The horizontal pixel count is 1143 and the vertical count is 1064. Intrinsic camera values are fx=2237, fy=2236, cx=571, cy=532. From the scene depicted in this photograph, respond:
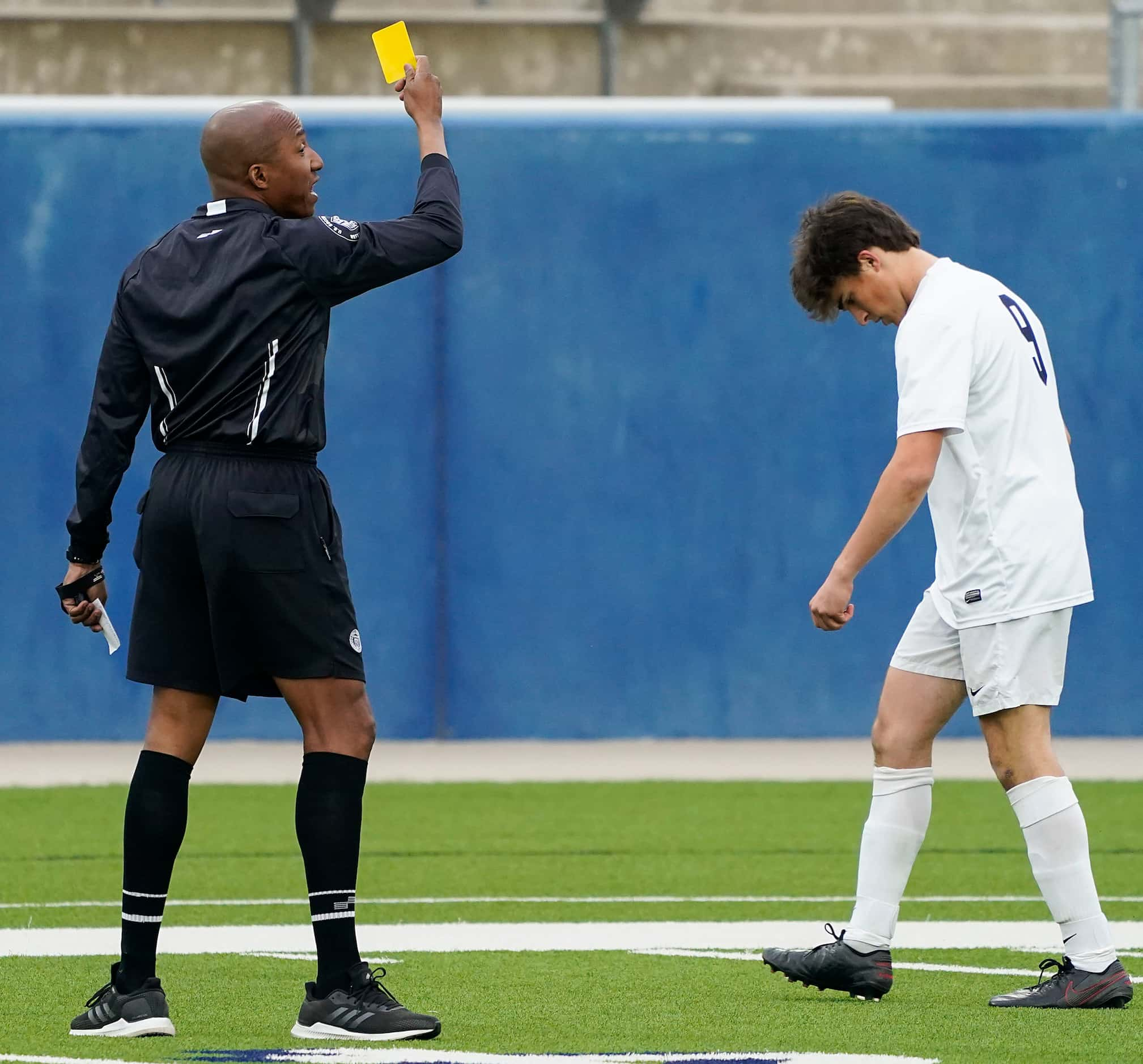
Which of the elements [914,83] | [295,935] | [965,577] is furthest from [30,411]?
[914,83]

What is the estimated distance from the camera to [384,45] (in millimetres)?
5234

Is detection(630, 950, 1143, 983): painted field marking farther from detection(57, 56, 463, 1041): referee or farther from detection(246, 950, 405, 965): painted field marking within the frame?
detection(57, 56, 463, 1041): referee

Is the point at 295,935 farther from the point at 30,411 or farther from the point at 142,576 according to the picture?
the point at 30,411

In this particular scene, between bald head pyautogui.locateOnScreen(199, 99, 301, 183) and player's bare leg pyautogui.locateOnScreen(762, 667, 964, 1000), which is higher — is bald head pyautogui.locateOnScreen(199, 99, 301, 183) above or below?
above

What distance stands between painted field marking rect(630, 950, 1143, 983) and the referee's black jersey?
6.57 feet

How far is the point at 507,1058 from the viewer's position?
4.68 m

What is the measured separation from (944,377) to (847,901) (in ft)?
8.74

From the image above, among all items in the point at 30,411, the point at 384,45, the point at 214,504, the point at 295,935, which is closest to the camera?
the point at 214,504

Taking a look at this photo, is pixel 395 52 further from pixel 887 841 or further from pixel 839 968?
pixel 839 968

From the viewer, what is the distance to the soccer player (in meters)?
5.19

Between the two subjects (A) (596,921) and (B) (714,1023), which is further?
(A) (596,921)

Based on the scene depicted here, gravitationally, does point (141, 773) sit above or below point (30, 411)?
below

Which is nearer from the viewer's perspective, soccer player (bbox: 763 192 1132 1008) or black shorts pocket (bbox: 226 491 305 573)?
black shorts pocket (bbox: 226 491 305 573)

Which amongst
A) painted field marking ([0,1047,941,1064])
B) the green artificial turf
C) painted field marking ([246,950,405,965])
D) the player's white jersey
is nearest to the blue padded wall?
the green artificial turf
